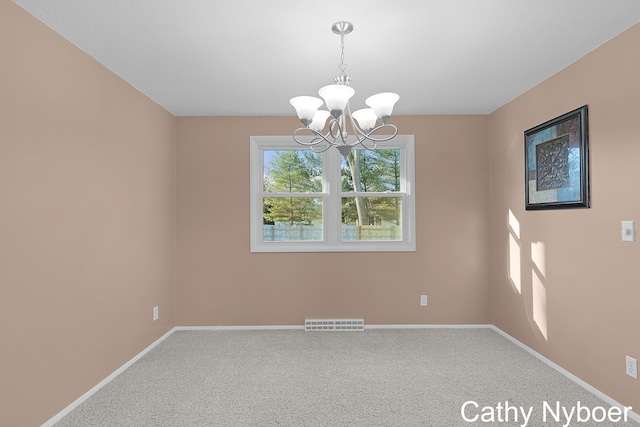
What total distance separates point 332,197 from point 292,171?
0.55 meters

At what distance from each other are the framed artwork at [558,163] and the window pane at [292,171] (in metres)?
2.10

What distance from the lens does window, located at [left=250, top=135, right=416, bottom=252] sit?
4.24 m

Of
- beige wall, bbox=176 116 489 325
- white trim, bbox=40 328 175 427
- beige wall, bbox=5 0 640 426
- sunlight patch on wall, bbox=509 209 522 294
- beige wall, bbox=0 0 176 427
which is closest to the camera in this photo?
beige wall, bbox=0 0 176 427

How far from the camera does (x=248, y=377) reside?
285 cm

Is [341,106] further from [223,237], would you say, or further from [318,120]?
[223,237]

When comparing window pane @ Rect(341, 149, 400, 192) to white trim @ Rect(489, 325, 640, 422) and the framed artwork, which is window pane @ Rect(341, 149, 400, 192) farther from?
white trim @ Rect(489, 325, 640, 422)

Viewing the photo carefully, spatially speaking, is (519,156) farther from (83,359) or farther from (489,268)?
(83,359)

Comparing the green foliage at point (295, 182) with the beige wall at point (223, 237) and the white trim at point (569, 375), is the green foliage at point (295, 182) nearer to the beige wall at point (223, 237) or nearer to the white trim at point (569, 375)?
the beige wall at point (223, 237)

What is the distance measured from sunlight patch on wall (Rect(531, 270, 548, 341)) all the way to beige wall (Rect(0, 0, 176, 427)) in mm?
3440

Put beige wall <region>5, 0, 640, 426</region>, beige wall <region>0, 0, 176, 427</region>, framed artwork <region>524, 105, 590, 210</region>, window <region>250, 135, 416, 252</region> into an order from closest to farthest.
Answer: beige wall <region>0, 0, 176, 427</region>
beige wall <region>5, 0, 640, 426</region>
framed artwork <region>524, 105, 590, 210</region>
window <region>250, 135, 416, 252</region>

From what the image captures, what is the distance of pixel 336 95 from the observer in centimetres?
198

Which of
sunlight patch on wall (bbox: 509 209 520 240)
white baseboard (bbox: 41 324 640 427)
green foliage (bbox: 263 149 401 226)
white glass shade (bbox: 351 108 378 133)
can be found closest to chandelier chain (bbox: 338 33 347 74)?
white glass shade (bbox: 351 108 378 133)

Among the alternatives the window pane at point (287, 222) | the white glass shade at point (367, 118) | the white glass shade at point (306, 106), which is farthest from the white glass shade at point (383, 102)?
the window pane at point (287, 222)

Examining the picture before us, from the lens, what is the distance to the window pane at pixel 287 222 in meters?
4.28
